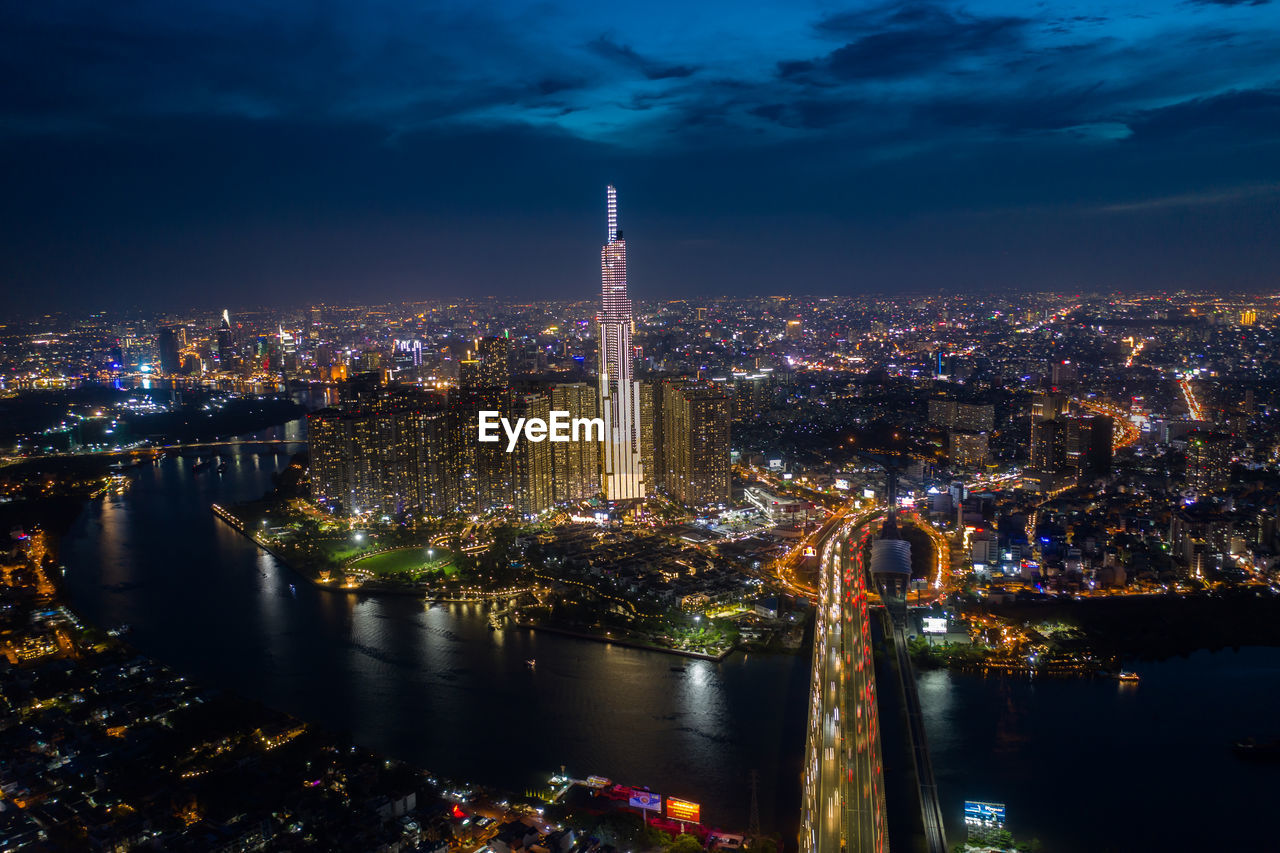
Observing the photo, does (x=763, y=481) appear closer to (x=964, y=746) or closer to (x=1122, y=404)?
(x=964, y=746)

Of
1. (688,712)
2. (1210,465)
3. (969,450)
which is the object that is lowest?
(688,712)

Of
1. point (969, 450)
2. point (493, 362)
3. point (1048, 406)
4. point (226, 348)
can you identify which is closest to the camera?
point (969, 450)

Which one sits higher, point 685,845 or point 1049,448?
point 1049,448

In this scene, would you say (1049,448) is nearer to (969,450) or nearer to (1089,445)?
(1089,445)

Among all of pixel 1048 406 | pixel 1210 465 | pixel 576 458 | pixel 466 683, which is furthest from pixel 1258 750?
pixel 1048 406

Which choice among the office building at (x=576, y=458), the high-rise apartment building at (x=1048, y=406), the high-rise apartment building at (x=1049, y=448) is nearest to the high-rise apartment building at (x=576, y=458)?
the office building at (x=576, y=458)

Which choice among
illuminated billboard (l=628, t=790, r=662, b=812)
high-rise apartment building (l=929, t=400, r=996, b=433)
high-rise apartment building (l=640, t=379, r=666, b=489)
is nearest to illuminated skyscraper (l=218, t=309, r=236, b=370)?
high-rise apartment building (l=640, t=379, r=666, b=489)

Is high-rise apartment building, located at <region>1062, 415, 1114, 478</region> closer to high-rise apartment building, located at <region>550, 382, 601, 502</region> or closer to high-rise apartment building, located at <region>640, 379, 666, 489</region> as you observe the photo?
high-rise apartment building, located at <region>640, 379, 666, 489</region>

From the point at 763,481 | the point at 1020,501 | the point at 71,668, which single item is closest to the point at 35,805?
the point at 71,668
